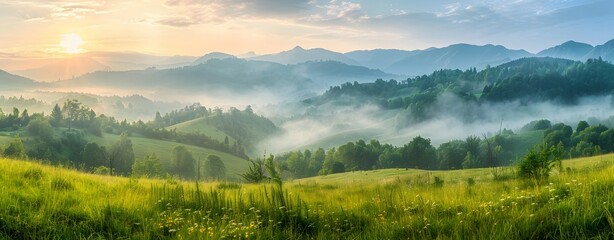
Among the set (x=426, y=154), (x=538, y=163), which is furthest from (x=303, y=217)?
(x=426, y=154)

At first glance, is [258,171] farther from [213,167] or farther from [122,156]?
[122,156]

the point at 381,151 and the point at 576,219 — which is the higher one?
the point at 576,219

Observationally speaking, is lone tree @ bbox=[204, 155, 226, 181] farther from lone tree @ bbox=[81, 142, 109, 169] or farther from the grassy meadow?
the grassy meadow

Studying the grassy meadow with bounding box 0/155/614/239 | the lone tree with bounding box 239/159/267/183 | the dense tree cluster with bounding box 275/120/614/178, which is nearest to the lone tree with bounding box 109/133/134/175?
the dense tree cluster with bounding box 275/120/614/178

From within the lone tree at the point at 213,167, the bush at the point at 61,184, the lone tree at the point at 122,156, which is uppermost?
the bush at the point at 61,184

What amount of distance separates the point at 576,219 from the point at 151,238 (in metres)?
6.33

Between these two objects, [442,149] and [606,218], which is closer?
[606,218]

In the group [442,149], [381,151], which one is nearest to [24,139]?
[381,151]

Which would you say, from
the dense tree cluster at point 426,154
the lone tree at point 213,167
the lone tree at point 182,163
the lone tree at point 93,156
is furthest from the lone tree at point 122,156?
the dense tree cluster at point 426,154

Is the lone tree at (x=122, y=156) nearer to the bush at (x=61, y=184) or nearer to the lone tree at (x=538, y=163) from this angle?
the bush at (x=61, y=184)

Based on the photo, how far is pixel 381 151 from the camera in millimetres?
198375

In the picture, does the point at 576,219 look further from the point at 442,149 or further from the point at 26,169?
the point at 442,149

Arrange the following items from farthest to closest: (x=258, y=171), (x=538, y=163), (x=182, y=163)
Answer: (x=182, y=163) < (x=258, y=171) < (x=538, y=163)

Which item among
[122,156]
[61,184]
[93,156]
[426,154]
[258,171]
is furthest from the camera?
[122,156]
